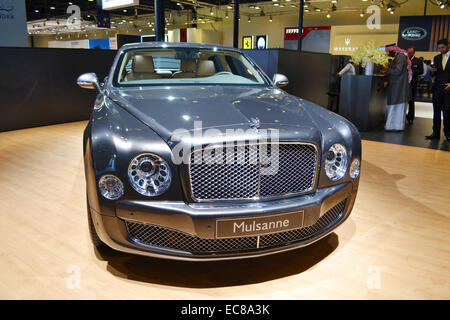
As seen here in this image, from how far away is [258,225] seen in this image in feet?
5.84

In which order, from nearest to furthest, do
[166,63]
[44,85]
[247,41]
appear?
[166,63], [44,85], [247,41]

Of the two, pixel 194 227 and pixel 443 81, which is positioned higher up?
pixel 443 81

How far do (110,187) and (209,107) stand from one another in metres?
0.72

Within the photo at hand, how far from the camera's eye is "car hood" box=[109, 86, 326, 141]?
189cm

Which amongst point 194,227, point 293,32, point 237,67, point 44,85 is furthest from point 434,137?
point 293,32

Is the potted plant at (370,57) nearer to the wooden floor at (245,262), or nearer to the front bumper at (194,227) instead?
the wooden floor at (245,262)

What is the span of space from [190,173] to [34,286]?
1.01 meters

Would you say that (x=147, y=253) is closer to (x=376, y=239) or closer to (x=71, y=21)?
(x=376, y=239)

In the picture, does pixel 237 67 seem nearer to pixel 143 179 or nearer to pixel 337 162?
pixel 337 162

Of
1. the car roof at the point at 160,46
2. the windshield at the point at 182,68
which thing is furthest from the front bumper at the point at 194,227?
the car roof at the point at 160,46

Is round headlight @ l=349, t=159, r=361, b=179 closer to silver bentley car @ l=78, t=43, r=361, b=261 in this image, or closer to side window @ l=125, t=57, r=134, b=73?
silver bentley car @ l=78, t=43, r=361, b=261

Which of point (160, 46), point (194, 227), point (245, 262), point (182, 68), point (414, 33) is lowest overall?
point (245, 262)

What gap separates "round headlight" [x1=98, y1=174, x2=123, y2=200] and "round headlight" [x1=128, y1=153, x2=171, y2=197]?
68mm

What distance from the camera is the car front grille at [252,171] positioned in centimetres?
175
